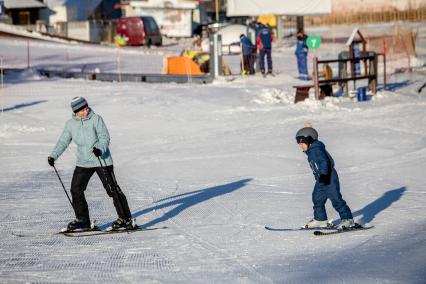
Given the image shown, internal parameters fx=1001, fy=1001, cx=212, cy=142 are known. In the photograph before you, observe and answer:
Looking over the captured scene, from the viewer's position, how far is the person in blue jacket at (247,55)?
3334cm

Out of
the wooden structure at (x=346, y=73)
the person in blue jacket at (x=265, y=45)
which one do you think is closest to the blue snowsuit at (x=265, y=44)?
the person in blue jacket at (x=265, y=45)

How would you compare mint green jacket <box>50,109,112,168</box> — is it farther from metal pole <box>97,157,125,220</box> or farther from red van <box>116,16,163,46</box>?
red van <box>116,16,163,46</box>

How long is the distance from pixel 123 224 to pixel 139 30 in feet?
163

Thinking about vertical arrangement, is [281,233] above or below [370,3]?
below

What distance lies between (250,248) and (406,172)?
254 inches

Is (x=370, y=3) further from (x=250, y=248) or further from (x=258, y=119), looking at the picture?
(x=250, y=248)

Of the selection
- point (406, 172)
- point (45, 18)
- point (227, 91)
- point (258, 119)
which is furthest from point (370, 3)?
point (406, 172)

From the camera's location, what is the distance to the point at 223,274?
8695 millimetres

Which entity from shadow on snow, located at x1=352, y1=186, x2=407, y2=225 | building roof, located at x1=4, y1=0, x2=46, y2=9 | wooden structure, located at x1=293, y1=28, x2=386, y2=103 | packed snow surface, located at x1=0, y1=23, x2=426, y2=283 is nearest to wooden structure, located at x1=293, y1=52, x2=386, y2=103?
wooden structure, located at x1=293, y1=28, x2=386, y2=103

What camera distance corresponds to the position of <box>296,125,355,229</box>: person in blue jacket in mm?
10273

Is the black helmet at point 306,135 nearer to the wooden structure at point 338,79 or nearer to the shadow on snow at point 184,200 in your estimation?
the shadow on snow at point 184,200

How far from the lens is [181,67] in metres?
34.9

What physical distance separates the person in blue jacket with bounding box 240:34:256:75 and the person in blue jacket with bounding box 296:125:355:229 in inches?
885

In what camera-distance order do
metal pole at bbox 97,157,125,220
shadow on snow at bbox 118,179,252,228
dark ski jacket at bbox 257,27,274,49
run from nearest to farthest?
Result: metal pole at bbox 97,157,125,220 → shadow on snow at bbox 118,179,252,228 → dark ski jacket at bbox 257,27,274,49
